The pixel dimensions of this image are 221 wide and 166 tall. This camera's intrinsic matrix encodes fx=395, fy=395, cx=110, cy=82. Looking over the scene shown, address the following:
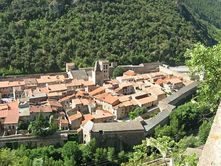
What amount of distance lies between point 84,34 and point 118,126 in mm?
19570

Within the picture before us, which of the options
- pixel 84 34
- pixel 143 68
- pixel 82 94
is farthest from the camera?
pixel 84 34

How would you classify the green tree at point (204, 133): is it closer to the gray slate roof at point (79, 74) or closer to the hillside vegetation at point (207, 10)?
the gray slate roof at point (79, 74)

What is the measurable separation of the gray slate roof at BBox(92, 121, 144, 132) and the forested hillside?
48.5 feet

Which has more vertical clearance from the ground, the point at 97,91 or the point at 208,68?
the point at 208,68

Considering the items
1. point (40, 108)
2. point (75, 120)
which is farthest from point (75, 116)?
point (40, 108)

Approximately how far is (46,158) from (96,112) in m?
6.18

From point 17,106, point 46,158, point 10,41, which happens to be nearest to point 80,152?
point 46,158

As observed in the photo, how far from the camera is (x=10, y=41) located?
38.7 metres

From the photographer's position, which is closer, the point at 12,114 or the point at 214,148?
the point at 214,148

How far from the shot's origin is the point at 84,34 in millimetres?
41188

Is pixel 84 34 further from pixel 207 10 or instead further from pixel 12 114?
pixel 207 10

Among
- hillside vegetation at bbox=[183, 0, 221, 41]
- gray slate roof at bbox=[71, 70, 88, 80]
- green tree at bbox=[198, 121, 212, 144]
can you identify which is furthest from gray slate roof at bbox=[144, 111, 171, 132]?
hillside vegetation at bbox=[183, 0, 221, 41]

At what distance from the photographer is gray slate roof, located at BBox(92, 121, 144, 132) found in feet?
75.6

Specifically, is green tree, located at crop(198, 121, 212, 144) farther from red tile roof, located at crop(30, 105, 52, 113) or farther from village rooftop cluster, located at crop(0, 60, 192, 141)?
red tile roof, located at crop(30, 105, 52, 113)
